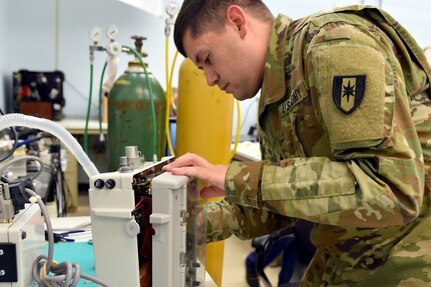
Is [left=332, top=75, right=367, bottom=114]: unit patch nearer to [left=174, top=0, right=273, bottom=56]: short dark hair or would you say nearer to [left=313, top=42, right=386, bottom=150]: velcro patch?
[left=313, top=42, right=386, bottom=150]: velcro patch

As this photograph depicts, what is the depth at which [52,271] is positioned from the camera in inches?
31.7

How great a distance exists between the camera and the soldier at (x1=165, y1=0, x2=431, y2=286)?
0.74 m

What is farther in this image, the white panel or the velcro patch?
the white panel

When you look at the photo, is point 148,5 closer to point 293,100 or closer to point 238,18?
point 238,18

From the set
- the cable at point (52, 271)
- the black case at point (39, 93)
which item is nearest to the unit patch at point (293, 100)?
the cable at point (52, 271)

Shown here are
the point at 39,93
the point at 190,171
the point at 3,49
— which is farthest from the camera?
the point at 39,93

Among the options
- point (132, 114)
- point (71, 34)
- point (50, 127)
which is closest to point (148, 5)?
point (132, 114)

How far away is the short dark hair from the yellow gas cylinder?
0.56 metres

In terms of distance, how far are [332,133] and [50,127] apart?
1.96 feet

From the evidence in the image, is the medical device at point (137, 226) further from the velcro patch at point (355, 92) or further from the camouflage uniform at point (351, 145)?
the velcro patch at point (355, 92)

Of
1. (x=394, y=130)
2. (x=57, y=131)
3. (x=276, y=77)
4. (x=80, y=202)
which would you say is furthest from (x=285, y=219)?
(x=80, y=202)

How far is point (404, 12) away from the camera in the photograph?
15.0ft

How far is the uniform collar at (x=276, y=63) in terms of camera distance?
95cm

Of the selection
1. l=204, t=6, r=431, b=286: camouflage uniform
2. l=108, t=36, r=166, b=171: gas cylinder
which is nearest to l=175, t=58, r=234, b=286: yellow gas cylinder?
l=108, t=36, r=166, b=171: gas cylinder
